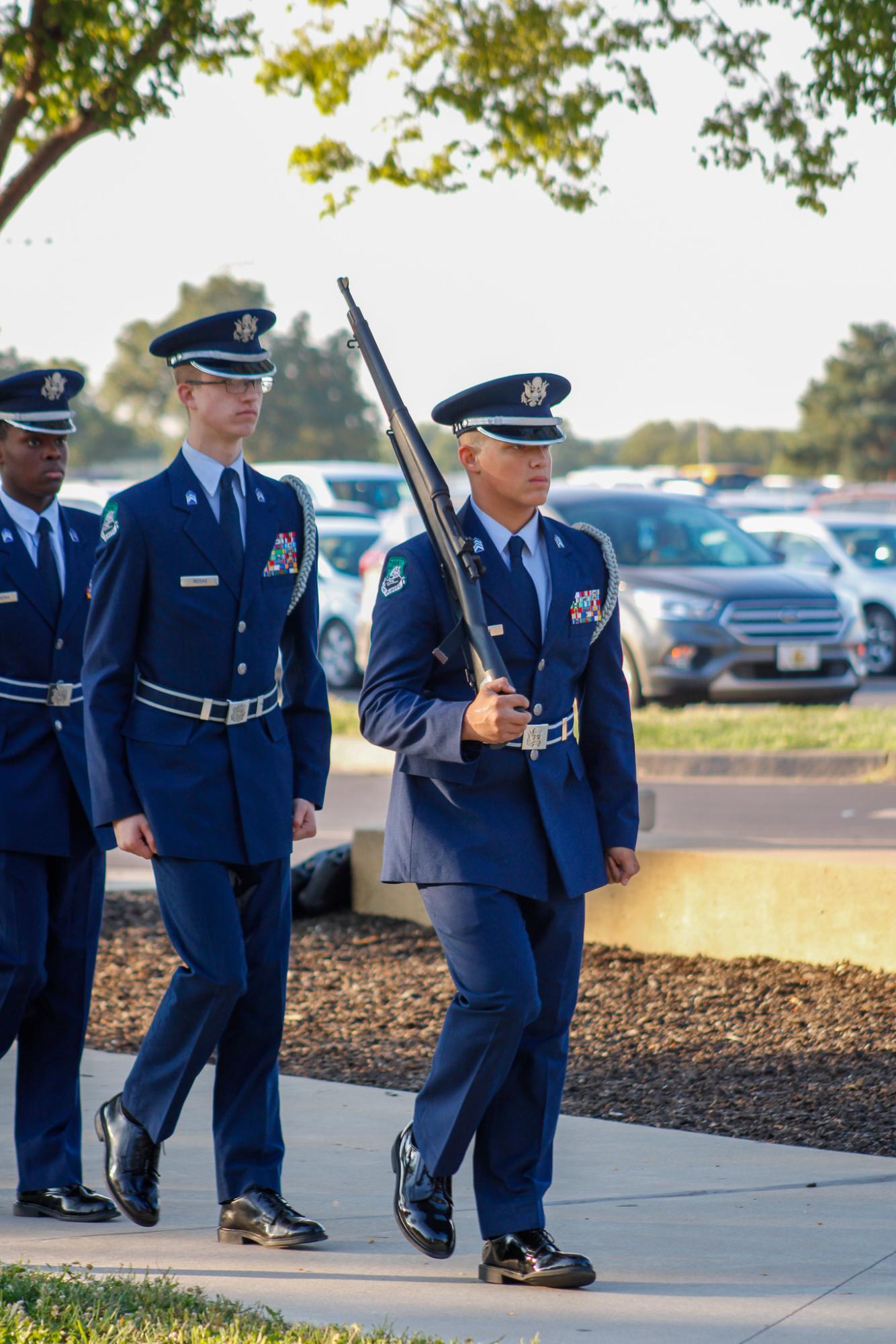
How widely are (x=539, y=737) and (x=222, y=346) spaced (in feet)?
3.83

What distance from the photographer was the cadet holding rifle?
4191mm

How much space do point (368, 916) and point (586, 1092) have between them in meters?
2.72

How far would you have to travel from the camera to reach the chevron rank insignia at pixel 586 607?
14.5 ft

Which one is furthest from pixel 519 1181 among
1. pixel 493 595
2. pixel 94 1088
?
pixel 94 1088

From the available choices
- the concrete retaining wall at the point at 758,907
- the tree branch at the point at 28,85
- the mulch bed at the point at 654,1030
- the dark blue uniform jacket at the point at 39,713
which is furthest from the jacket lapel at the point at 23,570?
the tree branch at the point at 28,85

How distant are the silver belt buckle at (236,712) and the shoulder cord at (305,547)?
0.94 feet

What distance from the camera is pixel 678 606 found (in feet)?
51.3

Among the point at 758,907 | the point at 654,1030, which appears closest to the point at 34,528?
the point at 654,1030

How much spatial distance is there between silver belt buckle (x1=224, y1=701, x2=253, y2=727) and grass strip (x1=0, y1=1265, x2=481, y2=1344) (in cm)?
123

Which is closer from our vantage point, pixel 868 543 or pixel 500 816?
pixel 500 816

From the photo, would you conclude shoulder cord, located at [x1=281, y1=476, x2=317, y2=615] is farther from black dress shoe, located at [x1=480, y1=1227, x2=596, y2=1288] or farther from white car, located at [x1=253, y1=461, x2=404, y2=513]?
white car, located at [x1=253, y1=461, x2=404, y2=513]

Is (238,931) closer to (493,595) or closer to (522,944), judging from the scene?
(522,944)

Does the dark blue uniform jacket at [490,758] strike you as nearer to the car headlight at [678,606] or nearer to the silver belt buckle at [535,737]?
the silver belt buckle at [535,737]

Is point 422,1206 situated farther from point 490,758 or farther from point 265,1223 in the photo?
point 490,758
